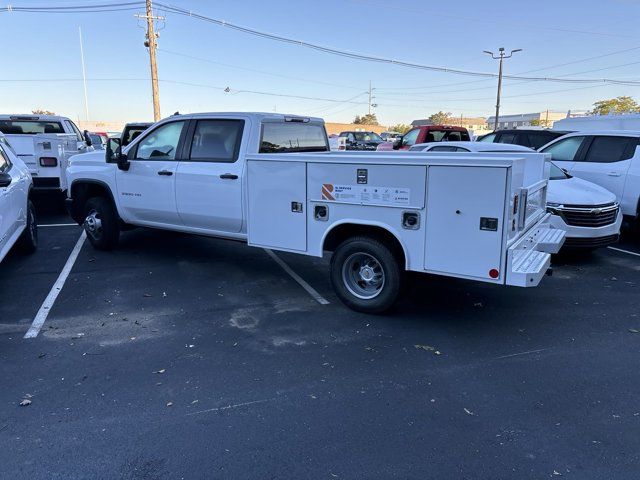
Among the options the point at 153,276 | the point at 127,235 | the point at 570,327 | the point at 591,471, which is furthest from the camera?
the point at 127,235

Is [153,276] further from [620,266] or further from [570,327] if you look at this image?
[620,266]

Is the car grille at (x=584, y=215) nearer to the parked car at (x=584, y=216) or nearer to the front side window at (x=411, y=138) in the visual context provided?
the parked car at (x=584, y=216)

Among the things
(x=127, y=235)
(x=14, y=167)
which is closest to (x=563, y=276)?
(x=127, y=235)

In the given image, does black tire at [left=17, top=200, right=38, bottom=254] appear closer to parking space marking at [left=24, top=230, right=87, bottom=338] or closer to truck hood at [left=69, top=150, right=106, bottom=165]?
parking space marking at [left=24, top=230, right=87, bottom=338]

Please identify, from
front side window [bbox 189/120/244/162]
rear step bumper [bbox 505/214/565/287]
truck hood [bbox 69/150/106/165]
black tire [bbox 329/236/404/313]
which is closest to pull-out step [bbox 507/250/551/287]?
rear step bumper [bbox 505/214/565/287]

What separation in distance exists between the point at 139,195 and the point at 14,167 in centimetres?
191

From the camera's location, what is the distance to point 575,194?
23.7ft

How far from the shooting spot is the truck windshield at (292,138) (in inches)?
246

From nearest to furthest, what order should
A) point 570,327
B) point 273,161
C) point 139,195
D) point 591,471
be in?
1. point 591,471
2. point 570,327
3. point 273,161
4. point 139,195

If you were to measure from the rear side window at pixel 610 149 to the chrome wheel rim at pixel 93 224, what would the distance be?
834cm

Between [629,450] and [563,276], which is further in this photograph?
[563,276]

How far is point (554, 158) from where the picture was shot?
957cm

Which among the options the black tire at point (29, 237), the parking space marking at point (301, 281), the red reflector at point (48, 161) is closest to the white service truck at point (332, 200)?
the parking space marking at point (301, 281)

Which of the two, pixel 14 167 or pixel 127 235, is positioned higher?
pixel 14 167
